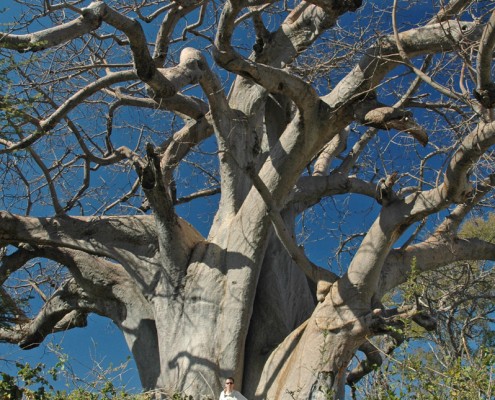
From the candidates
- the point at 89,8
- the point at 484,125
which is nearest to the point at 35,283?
the point at 89,8

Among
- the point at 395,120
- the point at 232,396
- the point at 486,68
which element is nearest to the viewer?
the point at 486,68

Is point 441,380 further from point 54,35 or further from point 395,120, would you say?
point 54,35

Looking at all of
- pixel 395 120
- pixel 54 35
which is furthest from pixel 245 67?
pixel 54 35

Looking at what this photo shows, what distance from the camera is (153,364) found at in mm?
5859

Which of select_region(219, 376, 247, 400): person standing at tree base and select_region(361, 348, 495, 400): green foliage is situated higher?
select_region(219, 376, 247, 400): person standing at tree base

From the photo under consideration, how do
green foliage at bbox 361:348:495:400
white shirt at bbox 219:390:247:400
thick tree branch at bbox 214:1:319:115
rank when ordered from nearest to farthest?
green foliage at bbox 361:348:495:400, thick tree branch at bbox 214:1:319:115, white shirt at bbox 219:390:247:400

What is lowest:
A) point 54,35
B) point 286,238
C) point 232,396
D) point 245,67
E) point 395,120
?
point 232,396

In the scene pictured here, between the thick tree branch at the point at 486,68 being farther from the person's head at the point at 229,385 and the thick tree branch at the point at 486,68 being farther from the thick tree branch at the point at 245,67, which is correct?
the person's head at the point at 229,385

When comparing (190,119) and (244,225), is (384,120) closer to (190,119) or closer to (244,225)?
(244,225)

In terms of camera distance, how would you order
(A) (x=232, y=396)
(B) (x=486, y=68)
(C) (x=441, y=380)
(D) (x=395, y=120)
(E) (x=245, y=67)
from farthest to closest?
(A) (x=232, y=396)
(D) (x=395, y=120)
(E) (x=245, y=67)
(C) (x=441, y=380)
(B) (x=486, y=68)

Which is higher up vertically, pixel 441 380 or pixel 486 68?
pixel 486 68

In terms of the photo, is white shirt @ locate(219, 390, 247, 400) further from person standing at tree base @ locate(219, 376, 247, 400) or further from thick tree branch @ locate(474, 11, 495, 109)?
thick tree branch @ locate(474, 11, 495, 109)

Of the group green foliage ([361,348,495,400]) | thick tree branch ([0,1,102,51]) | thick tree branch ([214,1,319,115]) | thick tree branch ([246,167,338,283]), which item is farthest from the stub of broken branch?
thick tree branch ([0,1,102,51])

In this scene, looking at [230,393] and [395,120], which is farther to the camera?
[230,393]
